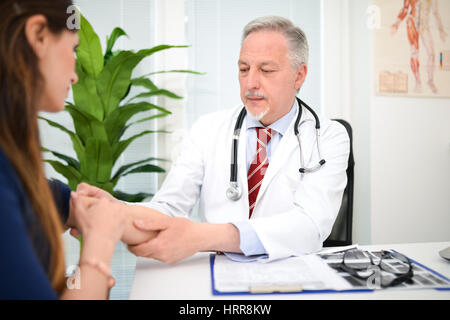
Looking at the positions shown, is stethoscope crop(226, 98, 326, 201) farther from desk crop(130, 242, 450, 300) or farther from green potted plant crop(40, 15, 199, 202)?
green potted plant crop(40, 15, 199, 202)

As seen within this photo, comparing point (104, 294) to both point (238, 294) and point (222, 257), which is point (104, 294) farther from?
point (222, 257)

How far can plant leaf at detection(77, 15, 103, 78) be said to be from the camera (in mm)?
1664

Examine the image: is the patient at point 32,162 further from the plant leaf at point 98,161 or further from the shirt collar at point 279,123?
the plant leaf at point 98,161

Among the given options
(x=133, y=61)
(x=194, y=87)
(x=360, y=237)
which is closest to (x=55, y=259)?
(x=133, y=61)

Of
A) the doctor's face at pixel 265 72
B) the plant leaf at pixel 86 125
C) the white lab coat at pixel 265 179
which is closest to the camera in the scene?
the white lab coat at pixel 265 179

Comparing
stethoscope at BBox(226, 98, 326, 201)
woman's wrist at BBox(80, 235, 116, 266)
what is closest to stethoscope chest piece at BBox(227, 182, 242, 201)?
stethoscope at BBox(226, 98, 326, 201)

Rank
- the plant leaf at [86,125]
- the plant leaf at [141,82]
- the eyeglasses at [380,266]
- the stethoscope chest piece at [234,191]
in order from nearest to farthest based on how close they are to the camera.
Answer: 1. the eyeglasses at [380,266]
2. the stethoscope chest piece at [234,191]
3. the plant leaf at [86,125]
4. the plant leaf at [141,82]

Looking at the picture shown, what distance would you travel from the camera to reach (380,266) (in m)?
0.82

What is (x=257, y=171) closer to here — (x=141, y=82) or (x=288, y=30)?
(x=288, y=30)

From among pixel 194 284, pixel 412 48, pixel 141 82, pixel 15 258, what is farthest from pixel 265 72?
pixel 412 48

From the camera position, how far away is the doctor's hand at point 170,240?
846mm

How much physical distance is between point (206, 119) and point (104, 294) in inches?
41.4

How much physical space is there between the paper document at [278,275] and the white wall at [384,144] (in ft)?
5.18

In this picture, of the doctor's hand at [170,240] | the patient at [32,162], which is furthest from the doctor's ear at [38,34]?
the doctor's hand at [170,240]
